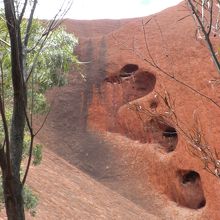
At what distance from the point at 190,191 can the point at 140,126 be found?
17.0ft

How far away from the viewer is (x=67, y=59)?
11.1 m

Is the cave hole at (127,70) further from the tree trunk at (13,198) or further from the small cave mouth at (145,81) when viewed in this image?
the tree trunk at (13,198)

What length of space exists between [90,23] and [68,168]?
21.4 metres

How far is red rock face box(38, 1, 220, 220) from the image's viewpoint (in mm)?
21562

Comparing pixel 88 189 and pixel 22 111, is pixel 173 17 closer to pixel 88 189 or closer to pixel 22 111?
pixel 88 189

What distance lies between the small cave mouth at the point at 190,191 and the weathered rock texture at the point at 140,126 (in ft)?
0.14

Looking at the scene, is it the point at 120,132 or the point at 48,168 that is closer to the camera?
the point at 48,168

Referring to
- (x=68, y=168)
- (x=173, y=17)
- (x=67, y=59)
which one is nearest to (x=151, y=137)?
(x=68, y=168)

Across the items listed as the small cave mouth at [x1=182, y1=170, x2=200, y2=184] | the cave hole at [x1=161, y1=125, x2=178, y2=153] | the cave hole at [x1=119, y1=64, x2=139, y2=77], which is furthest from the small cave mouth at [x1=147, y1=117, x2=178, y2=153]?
the cave hole at [x1=119, y1=64, x2=139, y2=77]

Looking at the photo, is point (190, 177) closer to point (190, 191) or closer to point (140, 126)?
point (190, 191)

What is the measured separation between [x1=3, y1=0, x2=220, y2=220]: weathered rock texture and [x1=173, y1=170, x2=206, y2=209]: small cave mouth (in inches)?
1.6

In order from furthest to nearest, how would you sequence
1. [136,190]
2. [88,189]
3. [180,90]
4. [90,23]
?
[90,23], [180,90], [136,190], [88,189]

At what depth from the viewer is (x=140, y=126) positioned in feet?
84.2

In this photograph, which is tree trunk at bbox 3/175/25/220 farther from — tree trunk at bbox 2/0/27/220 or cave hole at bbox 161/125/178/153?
cave hole at bbox 161/125/178/153
